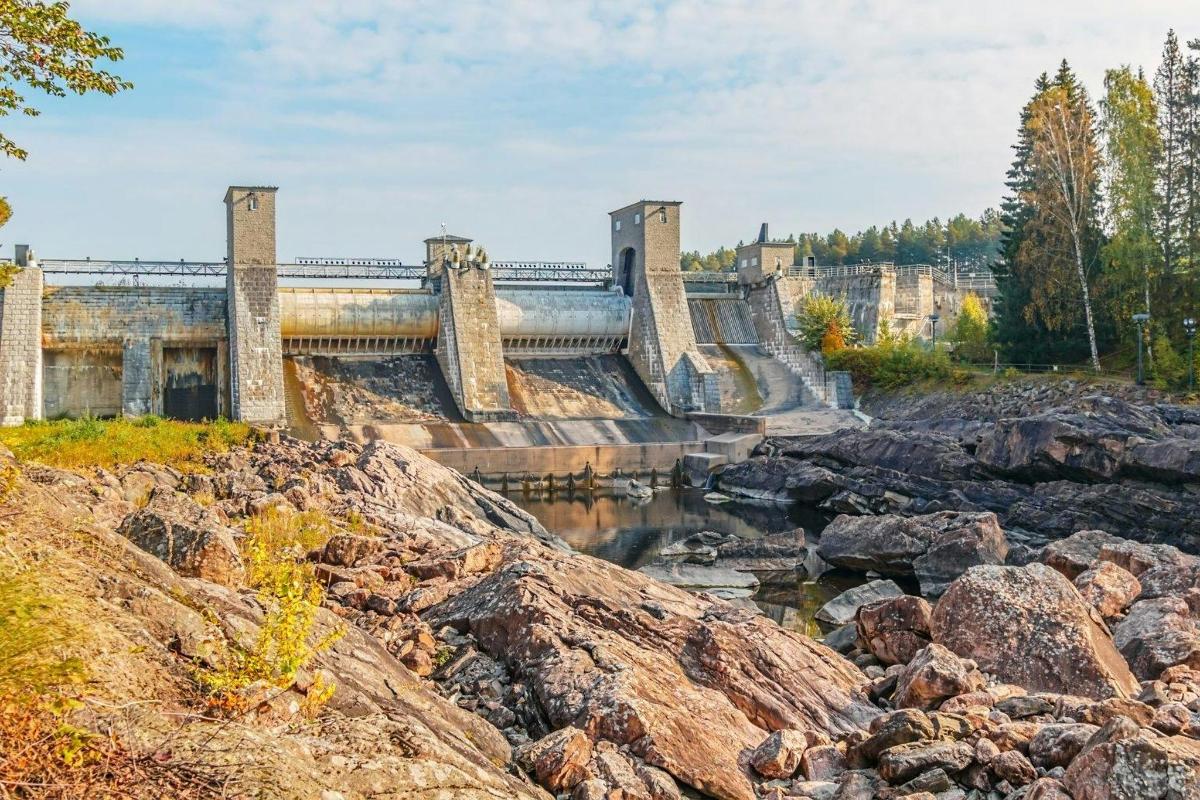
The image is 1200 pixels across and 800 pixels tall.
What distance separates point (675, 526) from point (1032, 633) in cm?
1542

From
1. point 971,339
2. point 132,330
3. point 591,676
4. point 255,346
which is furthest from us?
point 971,339

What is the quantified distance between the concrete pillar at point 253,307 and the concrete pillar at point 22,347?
18.9 feet

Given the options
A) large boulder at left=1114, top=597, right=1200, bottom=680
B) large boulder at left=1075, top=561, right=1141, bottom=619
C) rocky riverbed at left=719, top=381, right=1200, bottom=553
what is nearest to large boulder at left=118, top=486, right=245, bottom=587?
large boulder at left=1114, top=597, right=1200, bottom=680

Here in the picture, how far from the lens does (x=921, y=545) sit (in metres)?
19.5

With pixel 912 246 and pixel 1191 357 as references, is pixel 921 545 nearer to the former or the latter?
pixel 1191 357

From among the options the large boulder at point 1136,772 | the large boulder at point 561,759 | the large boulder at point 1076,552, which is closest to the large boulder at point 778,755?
the large boulder at point 561,759

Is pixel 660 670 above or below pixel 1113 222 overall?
below

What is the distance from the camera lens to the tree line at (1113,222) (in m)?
32.5

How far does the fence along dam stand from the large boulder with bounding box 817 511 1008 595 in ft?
39.9

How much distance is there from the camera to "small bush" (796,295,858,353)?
3972cm

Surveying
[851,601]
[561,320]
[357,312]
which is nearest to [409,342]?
[357,312]

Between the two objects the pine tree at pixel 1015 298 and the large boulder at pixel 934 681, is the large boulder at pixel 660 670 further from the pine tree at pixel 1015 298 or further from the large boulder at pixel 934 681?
the pine tree at pixel 1015 298

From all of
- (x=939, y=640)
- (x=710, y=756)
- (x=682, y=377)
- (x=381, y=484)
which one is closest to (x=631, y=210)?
(x=682, y=377)

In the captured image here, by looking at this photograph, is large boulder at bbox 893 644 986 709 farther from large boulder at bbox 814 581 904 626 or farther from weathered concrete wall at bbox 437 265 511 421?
weathered concrete wall at bbox 437 265 511 421
